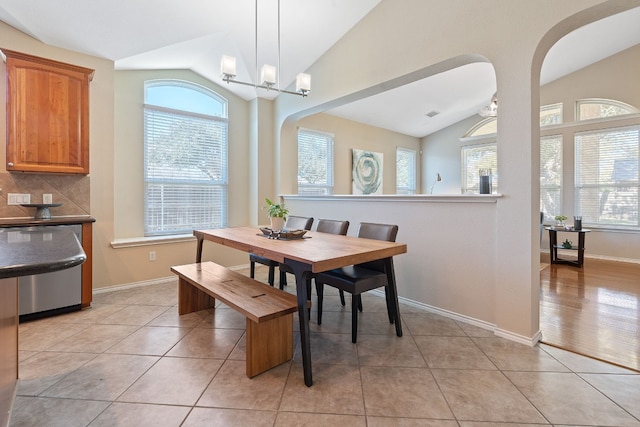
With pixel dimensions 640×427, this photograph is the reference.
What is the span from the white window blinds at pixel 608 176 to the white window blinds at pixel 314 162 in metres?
4.58

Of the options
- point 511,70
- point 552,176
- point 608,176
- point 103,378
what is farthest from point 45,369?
point 608,176

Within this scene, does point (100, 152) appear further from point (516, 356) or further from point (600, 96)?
point (600, 96)

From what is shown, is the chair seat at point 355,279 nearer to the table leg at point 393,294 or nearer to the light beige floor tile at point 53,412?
the table leg at point 393,294

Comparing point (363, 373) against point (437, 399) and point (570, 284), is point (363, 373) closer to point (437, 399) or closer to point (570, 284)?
point (437, 399)

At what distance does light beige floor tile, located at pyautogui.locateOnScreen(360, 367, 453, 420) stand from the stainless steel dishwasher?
277cm

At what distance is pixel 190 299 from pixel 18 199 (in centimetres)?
194

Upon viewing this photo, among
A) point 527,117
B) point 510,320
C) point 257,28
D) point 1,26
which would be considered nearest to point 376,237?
point 510,320

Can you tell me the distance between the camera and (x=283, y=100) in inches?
181

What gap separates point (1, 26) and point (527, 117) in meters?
4.67

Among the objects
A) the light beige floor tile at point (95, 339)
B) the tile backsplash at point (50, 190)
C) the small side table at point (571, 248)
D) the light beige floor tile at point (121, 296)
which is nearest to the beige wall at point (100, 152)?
the tile backsplash at point (50, 190)

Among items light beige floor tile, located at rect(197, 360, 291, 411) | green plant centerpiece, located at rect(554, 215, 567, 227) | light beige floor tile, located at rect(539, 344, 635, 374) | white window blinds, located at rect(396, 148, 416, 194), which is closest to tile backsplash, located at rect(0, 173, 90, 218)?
light beige floor tile, located at rect(197, 360, 291, 411)

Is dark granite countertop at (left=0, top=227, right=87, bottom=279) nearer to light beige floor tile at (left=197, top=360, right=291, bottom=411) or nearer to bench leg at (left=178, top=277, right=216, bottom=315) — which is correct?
light beige floor tile at (left=197, top=360, right=291, bottom=411)

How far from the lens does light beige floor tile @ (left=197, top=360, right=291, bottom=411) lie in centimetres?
168

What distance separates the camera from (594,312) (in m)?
2.95
